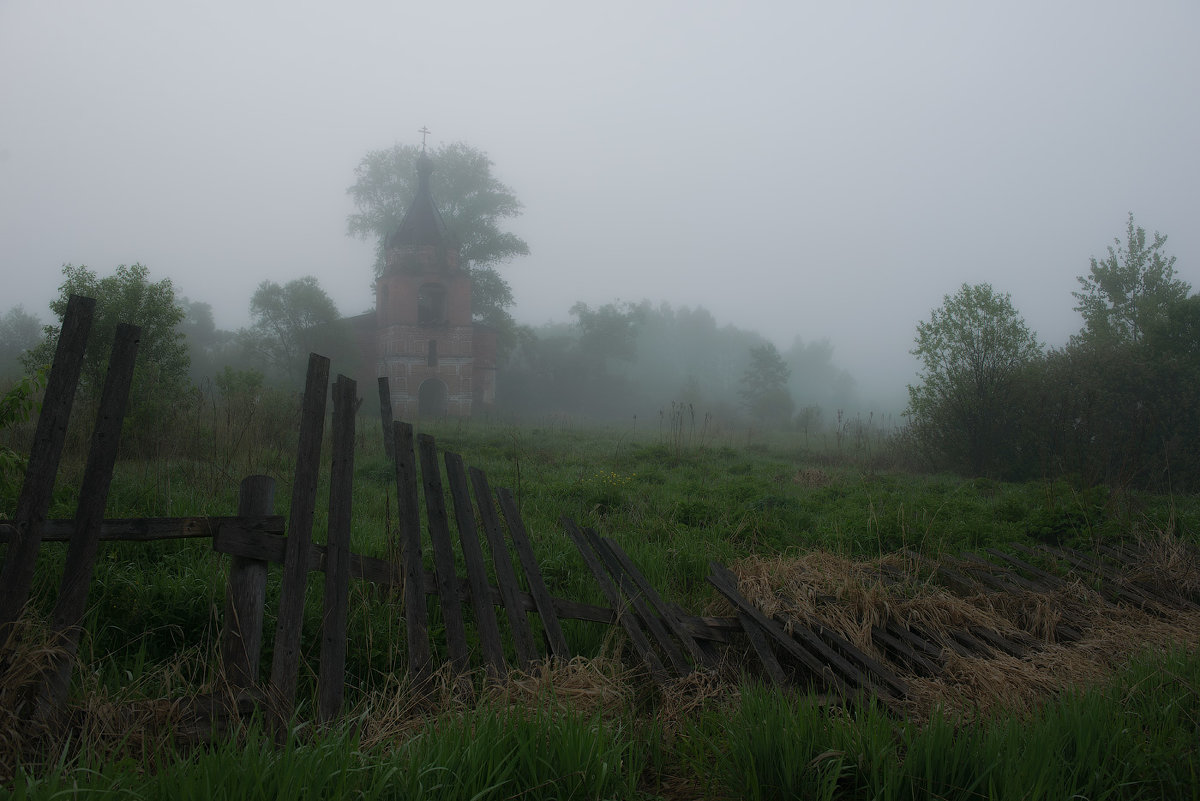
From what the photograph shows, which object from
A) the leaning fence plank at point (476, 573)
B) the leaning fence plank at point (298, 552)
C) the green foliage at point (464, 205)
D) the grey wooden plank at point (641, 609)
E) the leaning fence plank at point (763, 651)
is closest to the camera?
the leaning fence plank at point (298, 552)

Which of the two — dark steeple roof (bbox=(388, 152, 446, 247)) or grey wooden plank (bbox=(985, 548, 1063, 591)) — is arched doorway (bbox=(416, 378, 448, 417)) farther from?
grey wooden plank (bbox=(985, 548, 1063, 591))

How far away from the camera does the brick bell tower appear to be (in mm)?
37500

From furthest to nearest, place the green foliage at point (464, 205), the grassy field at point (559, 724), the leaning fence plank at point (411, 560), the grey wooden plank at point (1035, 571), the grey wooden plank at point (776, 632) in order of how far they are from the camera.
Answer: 1. the green foliage at point (464, 205)
2. the grey wooden plank at point (1035, 571)
3. the grey wooden plank at point (776, 632)
4. the leaning fence plank at point (411, 560)
5. the grassy field at point (559, 724)

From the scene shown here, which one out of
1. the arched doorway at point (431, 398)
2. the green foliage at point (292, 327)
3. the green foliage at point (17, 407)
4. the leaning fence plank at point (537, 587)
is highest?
the green foliage at point (292, 327)

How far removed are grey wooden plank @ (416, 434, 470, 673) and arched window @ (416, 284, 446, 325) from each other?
35776 millimetres

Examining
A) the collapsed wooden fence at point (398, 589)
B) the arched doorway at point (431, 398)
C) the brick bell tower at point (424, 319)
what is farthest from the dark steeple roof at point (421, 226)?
the collapsed wooden fence at point (398, 589)

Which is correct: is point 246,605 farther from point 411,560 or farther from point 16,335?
point 16,335

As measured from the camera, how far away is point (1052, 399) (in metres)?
14.8

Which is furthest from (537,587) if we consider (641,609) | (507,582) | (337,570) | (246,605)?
(246,605)

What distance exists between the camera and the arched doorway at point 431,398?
39344mm

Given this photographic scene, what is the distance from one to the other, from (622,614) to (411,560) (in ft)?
4.51

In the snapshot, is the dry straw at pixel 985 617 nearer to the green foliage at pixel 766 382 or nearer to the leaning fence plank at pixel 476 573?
the leaning fence plank at pixel 476 573

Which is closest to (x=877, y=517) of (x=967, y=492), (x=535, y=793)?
(x=967, y=492)

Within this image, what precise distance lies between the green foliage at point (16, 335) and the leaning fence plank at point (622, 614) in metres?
31.3
